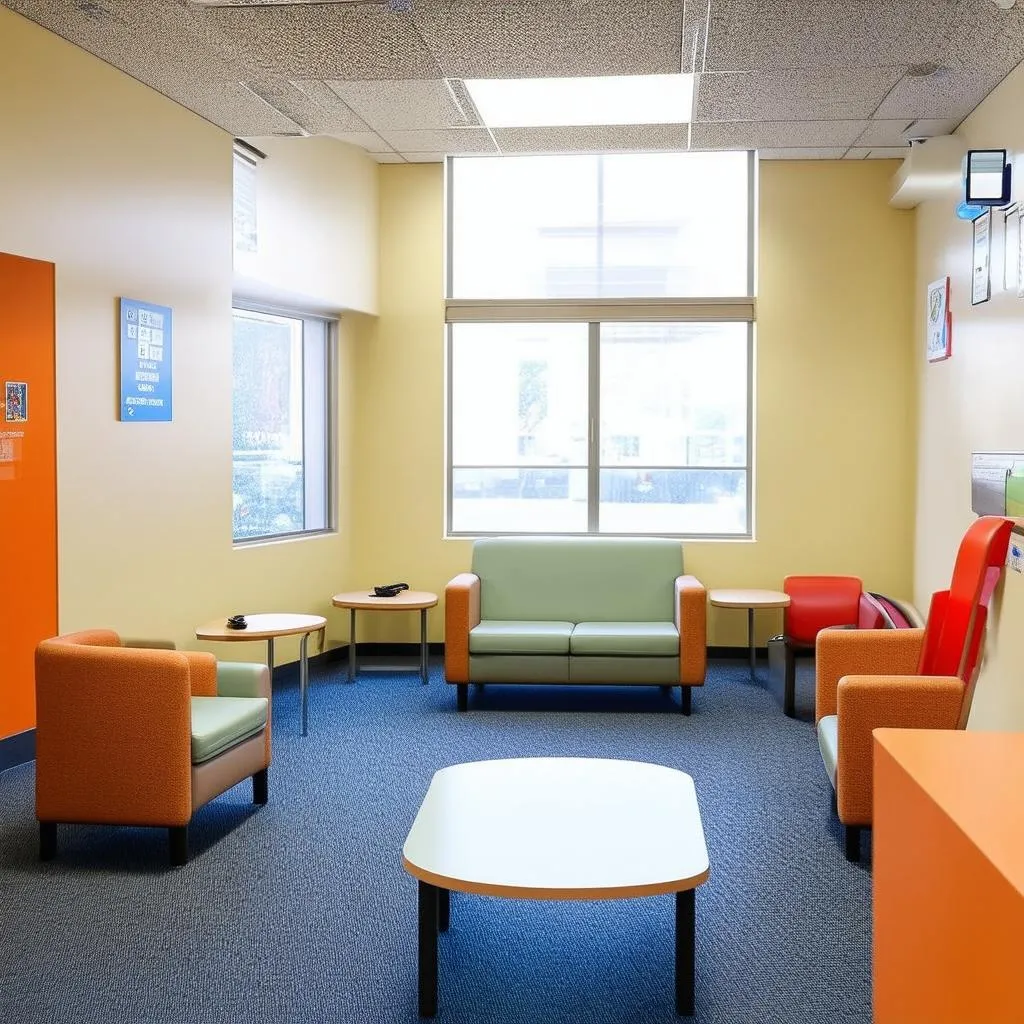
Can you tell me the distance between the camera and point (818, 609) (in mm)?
6727

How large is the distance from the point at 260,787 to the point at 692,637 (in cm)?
263

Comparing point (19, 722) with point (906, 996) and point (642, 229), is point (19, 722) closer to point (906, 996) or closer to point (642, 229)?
point (906, 996)

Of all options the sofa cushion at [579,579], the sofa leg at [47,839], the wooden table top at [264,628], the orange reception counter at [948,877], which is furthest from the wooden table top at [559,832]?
the sofa cushion at [579,579]

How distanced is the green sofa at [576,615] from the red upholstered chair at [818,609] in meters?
0.65

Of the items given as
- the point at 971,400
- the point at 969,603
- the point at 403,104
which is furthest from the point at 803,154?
the point at 969,603

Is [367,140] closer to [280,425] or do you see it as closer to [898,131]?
[280,425]

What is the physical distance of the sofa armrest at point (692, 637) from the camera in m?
6.14

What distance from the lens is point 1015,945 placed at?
167 centimetres

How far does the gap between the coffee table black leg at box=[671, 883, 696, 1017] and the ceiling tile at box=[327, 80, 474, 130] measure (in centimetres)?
403

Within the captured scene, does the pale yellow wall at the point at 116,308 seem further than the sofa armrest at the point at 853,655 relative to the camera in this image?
Yes

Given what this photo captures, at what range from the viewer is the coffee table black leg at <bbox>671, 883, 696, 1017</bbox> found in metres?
2.83

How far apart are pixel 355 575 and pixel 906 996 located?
5.87 m

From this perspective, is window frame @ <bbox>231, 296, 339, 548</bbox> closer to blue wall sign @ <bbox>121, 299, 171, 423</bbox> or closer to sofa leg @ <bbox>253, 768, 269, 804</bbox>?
blue wall sign @ <bbox>121, 299, 171, 423</bbox>

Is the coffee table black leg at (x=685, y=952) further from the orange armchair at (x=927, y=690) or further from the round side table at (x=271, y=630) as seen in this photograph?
the round side table at (x=271, y=630)
